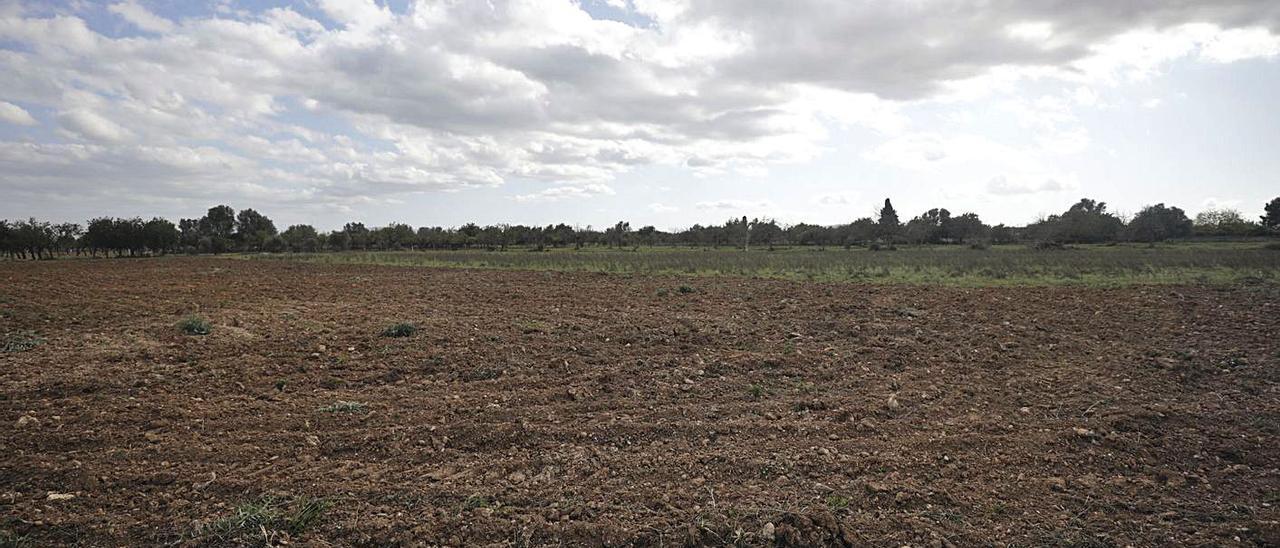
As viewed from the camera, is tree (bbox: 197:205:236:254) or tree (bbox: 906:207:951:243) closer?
tree (bbox: 906:207:951:243)

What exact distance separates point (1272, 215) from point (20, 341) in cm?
11770

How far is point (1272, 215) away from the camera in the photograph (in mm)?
79312

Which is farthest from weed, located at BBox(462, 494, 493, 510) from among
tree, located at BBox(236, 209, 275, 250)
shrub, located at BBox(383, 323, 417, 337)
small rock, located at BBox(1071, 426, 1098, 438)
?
tree, located at BBox(236, 209, 275, 250)

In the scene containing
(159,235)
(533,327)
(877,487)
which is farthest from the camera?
(159,235)

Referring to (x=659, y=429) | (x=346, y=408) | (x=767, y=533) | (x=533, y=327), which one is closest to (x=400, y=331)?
(x=533, y=327)

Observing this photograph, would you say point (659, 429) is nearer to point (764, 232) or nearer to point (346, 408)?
point (346, 408)

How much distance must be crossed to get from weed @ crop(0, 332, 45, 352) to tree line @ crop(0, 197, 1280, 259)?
67.9 m

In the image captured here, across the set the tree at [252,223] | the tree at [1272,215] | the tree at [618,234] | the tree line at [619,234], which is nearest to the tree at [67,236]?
the tree line at [619,234]

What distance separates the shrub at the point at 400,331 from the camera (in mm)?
11398

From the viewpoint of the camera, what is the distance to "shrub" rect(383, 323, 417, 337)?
37.4 feet

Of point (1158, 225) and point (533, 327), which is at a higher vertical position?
point (1158, 225)

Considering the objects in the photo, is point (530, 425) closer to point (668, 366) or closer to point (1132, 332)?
point (668, 366)

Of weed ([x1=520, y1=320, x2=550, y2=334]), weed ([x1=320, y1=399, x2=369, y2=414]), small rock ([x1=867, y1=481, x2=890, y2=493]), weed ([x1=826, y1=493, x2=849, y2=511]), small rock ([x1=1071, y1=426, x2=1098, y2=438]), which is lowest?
weed ([x1=826, y1=493, x2=849, y2=511])

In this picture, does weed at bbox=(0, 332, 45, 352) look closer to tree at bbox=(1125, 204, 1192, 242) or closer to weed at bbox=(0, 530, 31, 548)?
weed at bbox=(0, 530, 31, 548)
